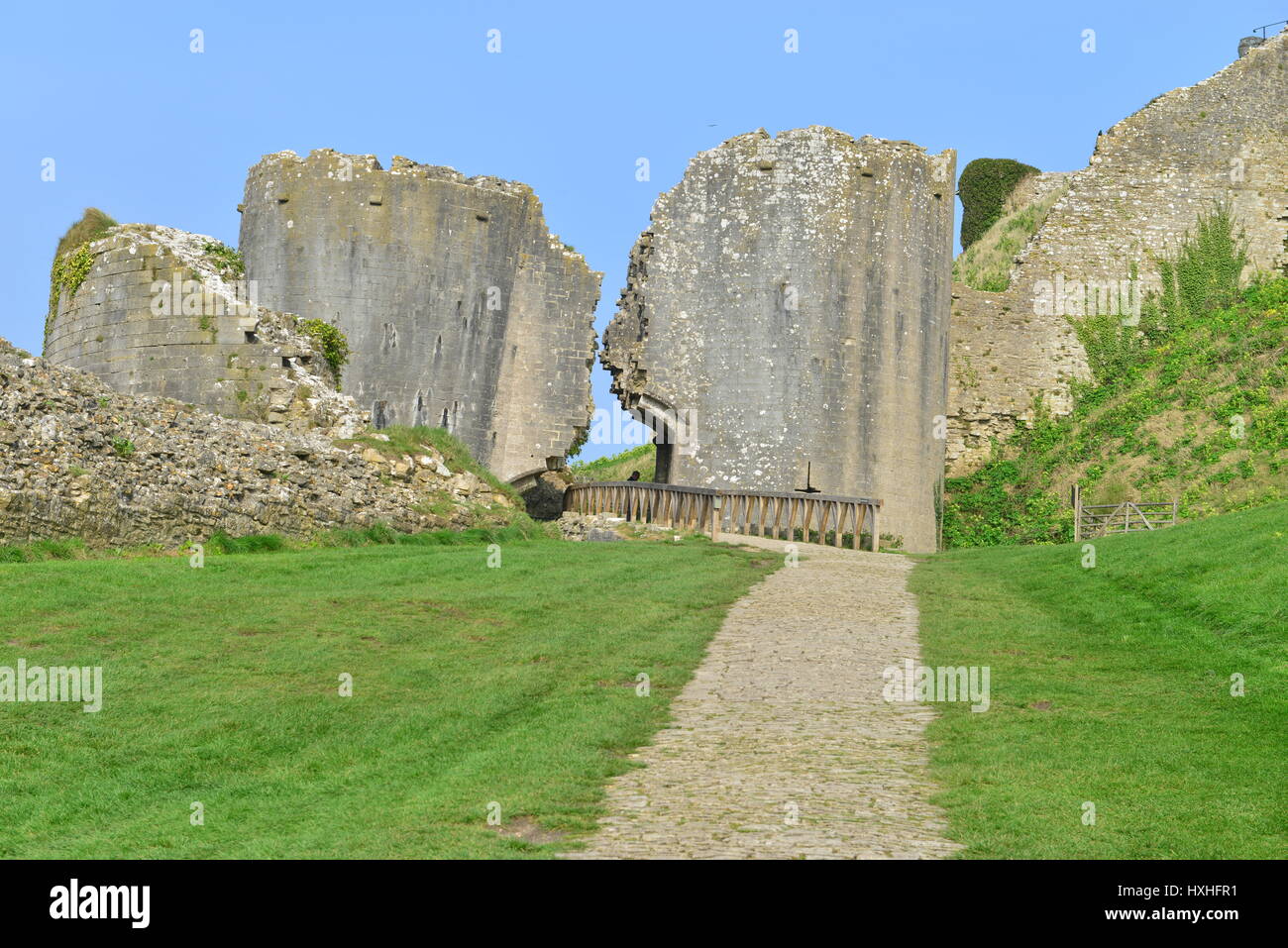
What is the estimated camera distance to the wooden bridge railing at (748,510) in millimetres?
32062

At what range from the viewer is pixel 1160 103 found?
1665 inches

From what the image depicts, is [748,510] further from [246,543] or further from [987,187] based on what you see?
[987,187]

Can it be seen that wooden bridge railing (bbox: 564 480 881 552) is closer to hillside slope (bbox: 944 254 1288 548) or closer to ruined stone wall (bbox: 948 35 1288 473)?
hillside slope (bbox: 944 254 1288 548)

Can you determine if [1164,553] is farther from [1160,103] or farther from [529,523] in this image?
[1160,103]

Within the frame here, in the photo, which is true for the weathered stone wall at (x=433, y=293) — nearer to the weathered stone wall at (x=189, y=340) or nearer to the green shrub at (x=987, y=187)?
the weathered stone wall at (x=189, y=340)

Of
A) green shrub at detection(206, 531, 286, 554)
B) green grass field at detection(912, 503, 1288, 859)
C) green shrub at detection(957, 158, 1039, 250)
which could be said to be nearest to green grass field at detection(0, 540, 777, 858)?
green shrub at detection(206, 531, 286, 554)

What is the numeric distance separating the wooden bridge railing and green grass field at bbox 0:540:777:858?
374 inches

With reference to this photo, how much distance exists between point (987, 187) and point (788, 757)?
47.9m

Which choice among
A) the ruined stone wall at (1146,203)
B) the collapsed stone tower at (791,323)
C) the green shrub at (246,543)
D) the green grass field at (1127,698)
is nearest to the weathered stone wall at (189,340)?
the green shrub at (246,543)

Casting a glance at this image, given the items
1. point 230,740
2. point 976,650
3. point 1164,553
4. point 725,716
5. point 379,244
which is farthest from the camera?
point 379,244
